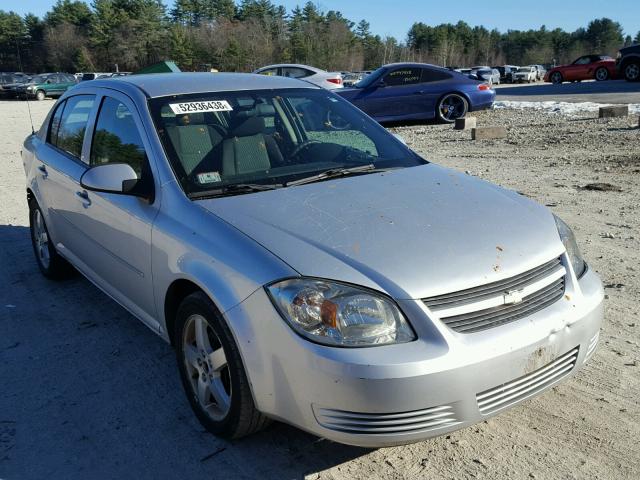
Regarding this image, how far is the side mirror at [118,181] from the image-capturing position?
3391 mm

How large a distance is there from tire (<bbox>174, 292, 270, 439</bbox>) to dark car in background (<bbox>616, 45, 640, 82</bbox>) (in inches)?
1169

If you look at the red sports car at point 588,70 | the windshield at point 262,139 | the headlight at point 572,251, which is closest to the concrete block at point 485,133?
the windshield at point 262,139

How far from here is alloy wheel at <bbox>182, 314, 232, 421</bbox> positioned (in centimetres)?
293

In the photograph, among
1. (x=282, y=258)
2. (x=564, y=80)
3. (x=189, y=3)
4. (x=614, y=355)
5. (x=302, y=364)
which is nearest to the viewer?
(x=302, y=364)

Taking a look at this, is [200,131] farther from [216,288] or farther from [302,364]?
[302,364]

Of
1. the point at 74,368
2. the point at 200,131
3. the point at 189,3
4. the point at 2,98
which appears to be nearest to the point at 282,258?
the point at 200,131

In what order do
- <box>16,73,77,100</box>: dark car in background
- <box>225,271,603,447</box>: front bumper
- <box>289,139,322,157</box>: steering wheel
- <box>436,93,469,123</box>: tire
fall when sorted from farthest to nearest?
<box>16,73,77,100</box>: dark car in background → <box>436,93,469,123</box>: tire → <box>289,139,322,157</box>: steering wheel → <box>225,271,603,447</box>: front bumper

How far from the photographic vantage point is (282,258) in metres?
2.60

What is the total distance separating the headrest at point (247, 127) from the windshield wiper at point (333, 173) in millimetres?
496

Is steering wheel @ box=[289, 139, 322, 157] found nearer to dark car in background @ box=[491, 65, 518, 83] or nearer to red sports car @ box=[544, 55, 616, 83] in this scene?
red sports car @ box=[544, 55, 616, 83]

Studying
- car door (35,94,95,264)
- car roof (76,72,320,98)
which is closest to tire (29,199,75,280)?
car door (35,94,95,264)

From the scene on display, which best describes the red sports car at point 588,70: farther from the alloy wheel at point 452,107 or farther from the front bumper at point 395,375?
the front bumper at point 395,375

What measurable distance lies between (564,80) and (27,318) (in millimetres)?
39210

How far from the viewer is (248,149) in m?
3.65
